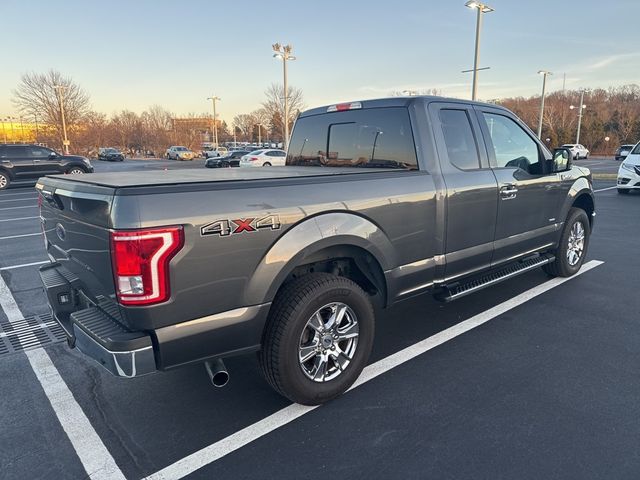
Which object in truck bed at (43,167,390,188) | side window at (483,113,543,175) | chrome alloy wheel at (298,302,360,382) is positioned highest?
side window at (483,113,543,175)

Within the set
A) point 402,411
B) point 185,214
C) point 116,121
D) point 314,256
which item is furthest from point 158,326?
point 116,121

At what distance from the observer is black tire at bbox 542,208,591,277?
529 centimetres

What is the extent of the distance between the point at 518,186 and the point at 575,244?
190cm

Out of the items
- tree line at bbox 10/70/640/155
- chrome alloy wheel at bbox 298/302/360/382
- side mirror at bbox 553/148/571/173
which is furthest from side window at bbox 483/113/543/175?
tree line at bbox 10/70/640/155

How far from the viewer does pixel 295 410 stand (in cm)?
293

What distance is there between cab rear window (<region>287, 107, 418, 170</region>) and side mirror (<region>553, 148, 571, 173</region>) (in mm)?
2085

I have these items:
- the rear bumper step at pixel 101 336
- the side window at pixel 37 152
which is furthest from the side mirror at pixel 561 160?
the side window at pixel 37 152

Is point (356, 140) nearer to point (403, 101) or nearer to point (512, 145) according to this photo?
point (403, 101)

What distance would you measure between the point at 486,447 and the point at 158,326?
1.91 metres

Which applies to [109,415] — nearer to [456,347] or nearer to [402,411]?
[402,411]

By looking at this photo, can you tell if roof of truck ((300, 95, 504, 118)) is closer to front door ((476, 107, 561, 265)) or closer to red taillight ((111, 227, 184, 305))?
front door ((476, 107, 561, 265))

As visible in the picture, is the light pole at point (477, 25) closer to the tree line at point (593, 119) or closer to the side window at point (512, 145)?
the side window at point (512, 145)

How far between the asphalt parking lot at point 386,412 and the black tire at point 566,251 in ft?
3.33

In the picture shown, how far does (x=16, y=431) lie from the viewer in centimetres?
272
